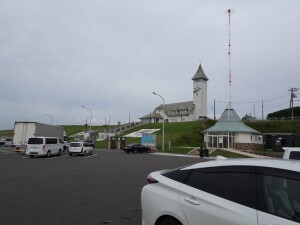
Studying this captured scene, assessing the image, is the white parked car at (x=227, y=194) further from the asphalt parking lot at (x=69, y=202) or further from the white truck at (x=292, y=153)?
the white truck at (x=292, y=153)

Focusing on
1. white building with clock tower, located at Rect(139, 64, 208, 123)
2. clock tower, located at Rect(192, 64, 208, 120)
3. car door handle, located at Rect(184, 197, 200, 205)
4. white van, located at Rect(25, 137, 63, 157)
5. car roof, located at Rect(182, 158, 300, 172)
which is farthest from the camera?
white building with clock tower, located at Rect(139, 64, 208, 123)

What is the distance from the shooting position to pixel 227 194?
419 centimetres

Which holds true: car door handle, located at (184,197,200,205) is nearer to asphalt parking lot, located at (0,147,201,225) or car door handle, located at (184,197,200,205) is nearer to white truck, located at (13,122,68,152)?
asphalt parking lot, located at (0,147,201,225)

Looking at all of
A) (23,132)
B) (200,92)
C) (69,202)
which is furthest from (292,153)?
(200,92)

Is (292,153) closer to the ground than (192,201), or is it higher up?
higher up

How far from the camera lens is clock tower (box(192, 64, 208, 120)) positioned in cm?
10456

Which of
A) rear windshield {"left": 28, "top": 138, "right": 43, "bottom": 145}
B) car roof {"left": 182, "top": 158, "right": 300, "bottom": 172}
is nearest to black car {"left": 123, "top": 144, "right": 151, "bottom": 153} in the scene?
rear windshield {"left": 28, "top": 138, "right": 43, "bottom": 145}

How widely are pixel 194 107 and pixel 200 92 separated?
598cm

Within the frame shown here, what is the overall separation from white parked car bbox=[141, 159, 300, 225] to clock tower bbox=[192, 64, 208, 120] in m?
101

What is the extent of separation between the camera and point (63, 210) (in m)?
8.55

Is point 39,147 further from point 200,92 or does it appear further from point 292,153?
point 200,92

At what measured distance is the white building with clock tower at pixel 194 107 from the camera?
10512 centimetres

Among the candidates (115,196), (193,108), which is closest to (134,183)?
(115,196)

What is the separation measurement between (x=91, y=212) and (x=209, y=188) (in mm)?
4732
